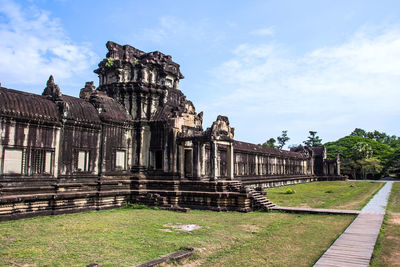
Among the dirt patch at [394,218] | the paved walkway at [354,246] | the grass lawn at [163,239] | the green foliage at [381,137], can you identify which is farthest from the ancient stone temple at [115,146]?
the green foliage at [381,137]

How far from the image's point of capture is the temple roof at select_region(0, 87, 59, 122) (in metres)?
14.2

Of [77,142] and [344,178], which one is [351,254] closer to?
[77,142]

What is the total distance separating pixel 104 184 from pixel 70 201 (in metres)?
2.30

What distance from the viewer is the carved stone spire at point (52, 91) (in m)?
16.7

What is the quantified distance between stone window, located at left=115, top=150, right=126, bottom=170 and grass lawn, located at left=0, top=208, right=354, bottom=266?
4792 millimetres

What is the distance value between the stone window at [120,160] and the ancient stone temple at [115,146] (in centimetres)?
6

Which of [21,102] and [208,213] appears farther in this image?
[208,213]

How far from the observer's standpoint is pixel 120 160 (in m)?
19.7

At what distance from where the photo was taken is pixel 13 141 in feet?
46.6

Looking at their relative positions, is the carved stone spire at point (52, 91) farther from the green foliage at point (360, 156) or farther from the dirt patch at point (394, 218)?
the green foliage at point (360, 156)

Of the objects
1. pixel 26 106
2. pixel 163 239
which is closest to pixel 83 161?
pixel 26 106

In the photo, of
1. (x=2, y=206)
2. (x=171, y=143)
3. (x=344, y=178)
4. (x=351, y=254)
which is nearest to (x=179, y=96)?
(x=171, y=143)

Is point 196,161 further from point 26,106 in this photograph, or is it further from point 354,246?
point 354,246

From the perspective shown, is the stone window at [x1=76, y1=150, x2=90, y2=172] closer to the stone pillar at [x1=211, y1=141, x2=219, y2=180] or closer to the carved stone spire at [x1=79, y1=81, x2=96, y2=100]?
the carved stone spire at [x1=79, y1=81, x2=96, y2=100]
